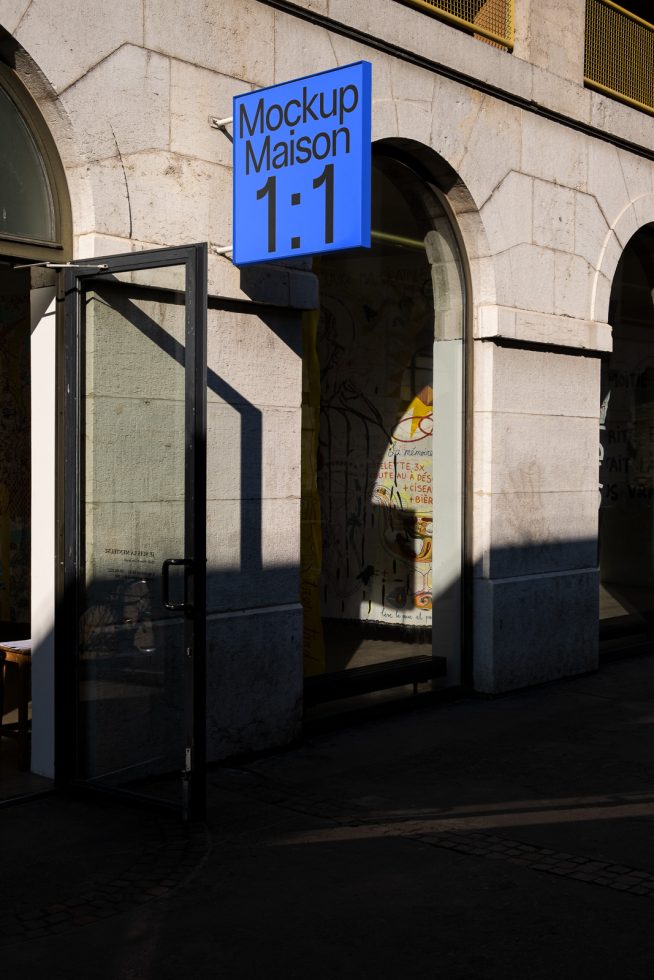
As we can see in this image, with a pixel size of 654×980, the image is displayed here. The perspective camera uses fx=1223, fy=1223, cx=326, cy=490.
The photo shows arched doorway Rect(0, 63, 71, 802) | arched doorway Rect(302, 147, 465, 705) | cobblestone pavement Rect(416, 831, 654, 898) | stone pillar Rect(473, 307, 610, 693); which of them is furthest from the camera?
stone pillar Rect(473, 307, 610, 693)

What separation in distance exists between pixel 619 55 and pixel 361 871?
803 cm

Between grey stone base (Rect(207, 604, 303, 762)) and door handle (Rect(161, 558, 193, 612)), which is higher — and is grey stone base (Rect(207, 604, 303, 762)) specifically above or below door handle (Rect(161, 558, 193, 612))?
below

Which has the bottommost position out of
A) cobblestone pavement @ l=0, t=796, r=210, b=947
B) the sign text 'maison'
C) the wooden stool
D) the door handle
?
cobblestone pavement @ l=0, t=796, r=210, b=947

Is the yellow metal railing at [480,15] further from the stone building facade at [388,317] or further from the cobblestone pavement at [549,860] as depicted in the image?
the cobblestone pavement at [549,860]

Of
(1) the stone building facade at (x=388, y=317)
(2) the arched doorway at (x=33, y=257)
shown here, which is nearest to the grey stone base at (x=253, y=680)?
(1) the stone building facade at (x=388, y=317)

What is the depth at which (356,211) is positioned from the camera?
6039 millimetres

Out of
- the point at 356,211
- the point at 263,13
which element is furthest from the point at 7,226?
the point at 263,13

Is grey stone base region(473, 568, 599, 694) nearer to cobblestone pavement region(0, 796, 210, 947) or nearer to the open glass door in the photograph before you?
the open glass door

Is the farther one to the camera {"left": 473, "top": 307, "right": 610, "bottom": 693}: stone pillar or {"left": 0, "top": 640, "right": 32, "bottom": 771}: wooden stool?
{"left": 473, "top": 307, "right": 610, "bottom": 693}: stone pillar

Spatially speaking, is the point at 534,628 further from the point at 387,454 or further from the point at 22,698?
the point at 22,698

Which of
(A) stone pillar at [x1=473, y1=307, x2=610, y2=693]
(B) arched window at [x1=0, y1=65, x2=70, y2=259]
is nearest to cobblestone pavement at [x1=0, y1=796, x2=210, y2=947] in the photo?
(B) arched window at [x1=0, y1=65, x2=70, y2=259]

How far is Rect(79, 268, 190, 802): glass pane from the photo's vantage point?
6.00 meters

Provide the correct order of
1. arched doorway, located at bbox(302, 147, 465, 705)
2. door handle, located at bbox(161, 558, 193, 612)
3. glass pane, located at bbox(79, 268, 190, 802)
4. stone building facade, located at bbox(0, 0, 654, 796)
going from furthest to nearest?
arched doorway, located at bbox(302, 147, 465, 705)
stone building facade, located at bbox(0, 0, 654, 796)
glass pane, located at bbox(79, 268, 190, 802)
door handle, located at bbox(161, 558, 193, 612)

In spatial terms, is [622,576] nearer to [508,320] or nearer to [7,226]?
[508,320]
